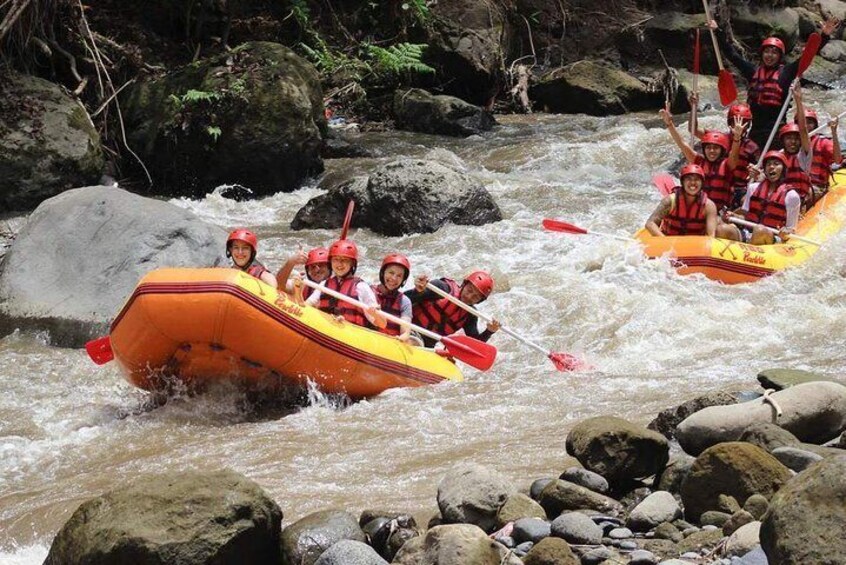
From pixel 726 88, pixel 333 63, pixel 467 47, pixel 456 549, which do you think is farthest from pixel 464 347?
pixel 467 47

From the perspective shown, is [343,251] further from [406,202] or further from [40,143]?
[40,143]

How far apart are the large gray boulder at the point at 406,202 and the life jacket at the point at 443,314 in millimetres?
2858

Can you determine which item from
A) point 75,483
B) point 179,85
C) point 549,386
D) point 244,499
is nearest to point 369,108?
point 179,85

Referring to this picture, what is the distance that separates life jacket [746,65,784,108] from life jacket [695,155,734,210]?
1211mm

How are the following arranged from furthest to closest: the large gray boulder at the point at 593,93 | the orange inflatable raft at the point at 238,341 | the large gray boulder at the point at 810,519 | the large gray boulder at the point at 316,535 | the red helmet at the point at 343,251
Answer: the large gray boulder at the point at 593,93 → the red helmet at the point at 343,251 → the orange inflatable raft at the point at 238,341 → the large gray boulder at the point at 316,535 → the large gray boulder at the point at 810,519

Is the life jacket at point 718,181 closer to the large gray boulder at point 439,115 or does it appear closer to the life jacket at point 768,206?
the life jacket at point 768,206

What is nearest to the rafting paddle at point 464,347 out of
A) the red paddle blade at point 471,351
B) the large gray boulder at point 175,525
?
the red paddle blade at point 471,351

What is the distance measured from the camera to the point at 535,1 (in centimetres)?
1802

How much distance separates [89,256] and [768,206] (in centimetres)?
532

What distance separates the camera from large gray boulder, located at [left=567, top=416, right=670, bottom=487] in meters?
4.01

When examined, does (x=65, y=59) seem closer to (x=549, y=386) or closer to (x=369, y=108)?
(x=369, y=108)

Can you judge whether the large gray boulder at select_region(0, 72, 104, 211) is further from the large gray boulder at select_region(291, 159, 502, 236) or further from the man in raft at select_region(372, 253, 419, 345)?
the man in raft at select_region(372, 253, 419, 345)

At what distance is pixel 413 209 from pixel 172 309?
460cm

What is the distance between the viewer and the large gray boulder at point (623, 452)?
13.2 ft
